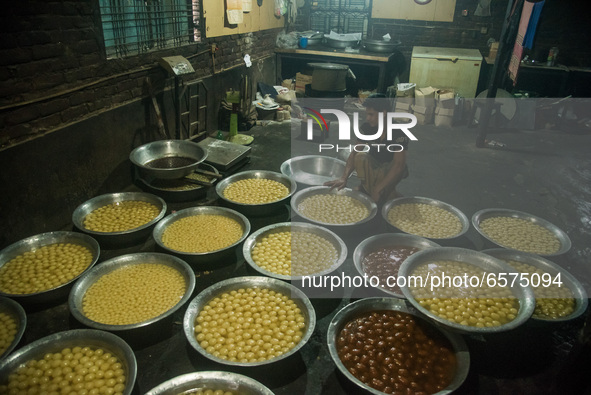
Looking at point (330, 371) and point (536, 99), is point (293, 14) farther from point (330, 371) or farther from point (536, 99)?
point (330, 371)

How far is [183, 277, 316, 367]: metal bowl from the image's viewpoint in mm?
2565

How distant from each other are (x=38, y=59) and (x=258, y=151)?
334cm

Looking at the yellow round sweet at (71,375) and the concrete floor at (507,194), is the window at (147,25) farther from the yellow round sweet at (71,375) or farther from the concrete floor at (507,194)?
the yellow round sweet at (71,375)

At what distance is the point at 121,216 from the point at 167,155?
126 cm

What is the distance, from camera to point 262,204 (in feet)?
14.4

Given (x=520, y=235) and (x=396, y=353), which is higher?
(x=520, y=235)

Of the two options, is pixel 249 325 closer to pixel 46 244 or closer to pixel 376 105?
pixel 46 244

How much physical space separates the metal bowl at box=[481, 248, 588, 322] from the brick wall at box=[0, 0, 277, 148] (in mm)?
4400

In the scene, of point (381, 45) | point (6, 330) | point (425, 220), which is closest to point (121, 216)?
point (6, 330)

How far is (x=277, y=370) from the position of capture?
2748 mm

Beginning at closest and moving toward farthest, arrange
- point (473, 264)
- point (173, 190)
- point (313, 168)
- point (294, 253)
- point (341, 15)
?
1. point (473, 264)
2. point (294, 253)
3. point (173, 190)
4. point (313, 168)
5. point (341, 15)

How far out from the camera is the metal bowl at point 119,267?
2756 millimetres

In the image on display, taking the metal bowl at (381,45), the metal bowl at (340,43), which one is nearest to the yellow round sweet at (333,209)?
the metal bowl at (381,45)

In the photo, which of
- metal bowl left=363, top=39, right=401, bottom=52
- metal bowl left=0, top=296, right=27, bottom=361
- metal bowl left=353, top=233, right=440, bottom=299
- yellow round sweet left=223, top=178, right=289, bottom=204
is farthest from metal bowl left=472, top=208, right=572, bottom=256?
metal bowl left=363, top=39, right=401, bottom=52
